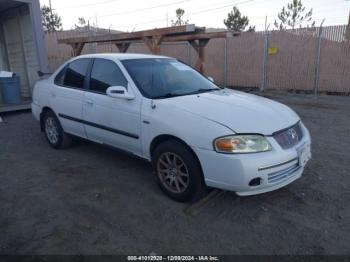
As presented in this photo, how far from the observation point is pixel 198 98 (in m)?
3.68

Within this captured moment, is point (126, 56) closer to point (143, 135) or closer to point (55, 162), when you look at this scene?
point (143, 135)

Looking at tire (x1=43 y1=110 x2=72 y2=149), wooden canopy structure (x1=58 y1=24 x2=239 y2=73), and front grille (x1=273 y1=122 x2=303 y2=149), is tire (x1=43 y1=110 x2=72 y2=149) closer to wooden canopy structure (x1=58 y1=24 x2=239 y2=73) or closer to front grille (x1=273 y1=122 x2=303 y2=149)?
front grille (x1=273 y1=122 x2=303 y2=149)

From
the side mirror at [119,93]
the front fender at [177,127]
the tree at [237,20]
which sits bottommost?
the front fender at [177,127]

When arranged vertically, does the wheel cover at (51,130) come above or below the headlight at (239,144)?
below

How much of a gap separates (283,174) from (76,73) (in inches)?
135

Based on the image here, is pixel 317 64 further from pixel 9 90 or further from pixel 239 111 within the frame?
pixel 9 90

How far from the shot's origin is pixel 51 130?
5.49 meters

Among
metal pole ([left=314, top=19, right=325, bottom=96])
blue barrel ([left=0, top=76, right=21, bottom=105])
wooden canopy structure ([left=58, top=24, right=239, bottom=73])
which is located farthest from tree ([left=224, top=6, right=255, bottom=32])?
blue barrel ([left=0, top=76, right=21, bottom=105])

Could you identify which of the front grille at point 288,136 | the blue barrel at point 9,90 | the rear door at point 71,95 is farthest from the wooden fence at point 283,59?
the rear door at point 71,95

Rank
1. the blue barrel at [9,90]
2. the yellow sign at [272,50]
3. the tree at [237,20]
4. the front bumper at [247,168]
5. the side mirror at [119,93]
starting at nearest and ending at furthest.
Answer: the front bumper at [247,168] < the side mirror at [119,93] < the blue barrel at [9,90] < the yellow sign at [272,50] < the tree at [237,20]

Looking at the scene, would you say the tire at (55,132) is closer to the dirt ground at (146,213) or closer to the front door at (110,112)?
the dirt ground at (146,213)

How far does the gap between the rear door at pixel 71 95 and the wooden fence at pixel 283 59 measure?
900 centimetres

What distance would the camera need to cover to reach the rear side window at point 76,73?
469 centimetres

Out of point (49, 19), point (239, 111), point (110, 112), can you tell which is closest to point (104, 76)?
point (110, 112)
